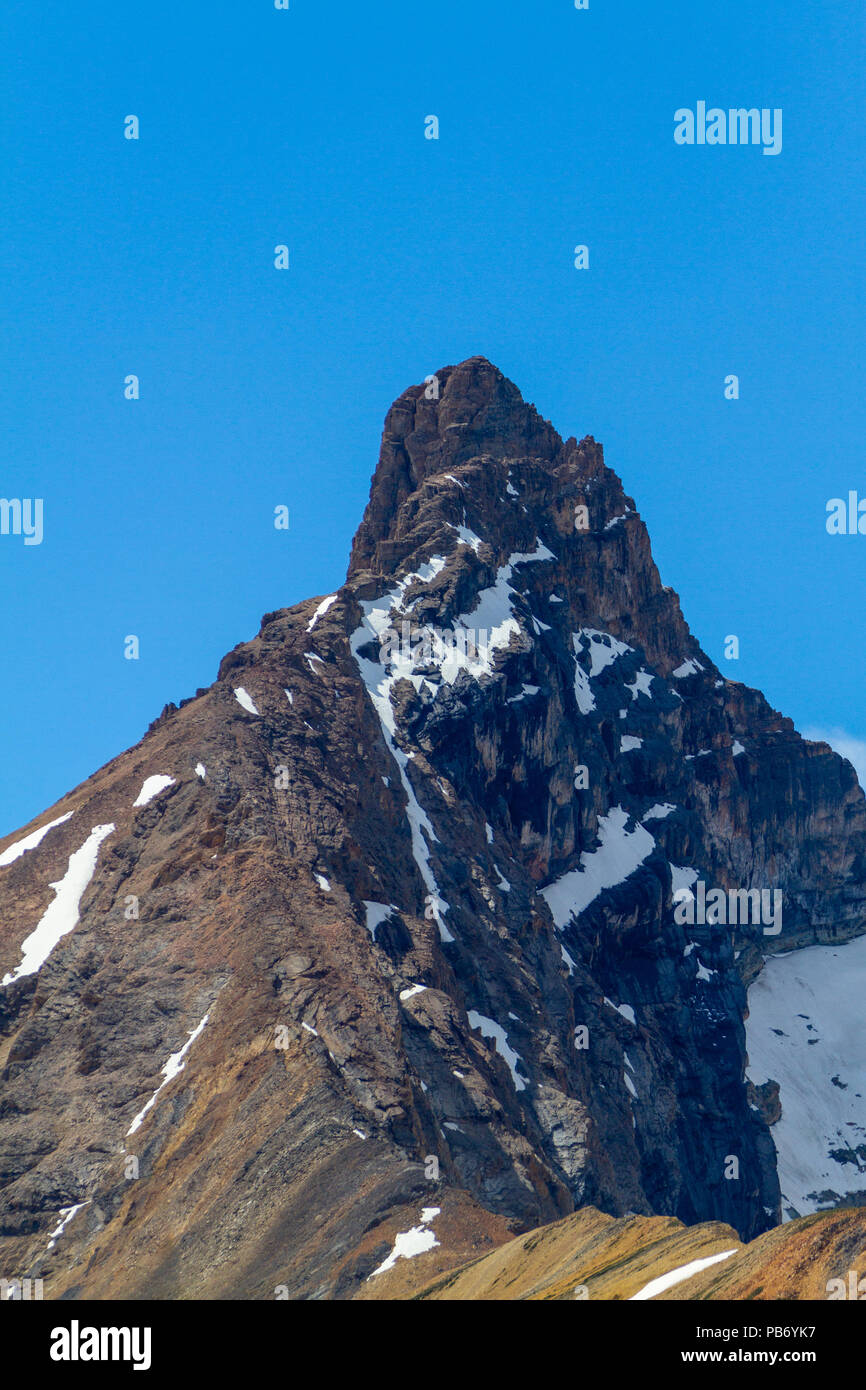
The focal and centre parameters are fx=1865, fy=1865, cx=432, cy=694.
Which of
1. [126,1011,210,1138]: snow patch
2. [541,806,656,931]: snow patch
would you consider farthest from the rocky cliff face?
[541,806,656,931]: snow patch

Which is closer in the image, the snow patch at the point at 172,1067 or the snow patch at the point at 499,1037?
the snow patch at the point at 172,1067

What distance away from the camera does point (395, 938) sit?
366ft

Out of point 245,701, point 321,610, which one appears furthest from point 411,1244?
point 321,610

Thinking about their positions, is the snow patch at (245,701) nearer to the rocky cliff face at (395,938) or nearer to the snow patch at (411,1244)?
the rocky cliff face at (395,938)

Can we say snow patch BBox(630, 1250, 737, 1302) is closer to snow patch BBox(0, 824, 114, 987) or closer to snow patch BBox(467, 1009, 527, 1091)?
snow patch BBox(0, 824, 114, 987)

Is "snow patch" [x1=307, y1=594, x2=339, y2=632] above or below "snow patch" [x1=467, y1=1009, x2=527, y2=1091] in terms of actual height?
above

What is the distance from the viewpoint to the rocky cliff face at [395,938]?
85688 millimetres

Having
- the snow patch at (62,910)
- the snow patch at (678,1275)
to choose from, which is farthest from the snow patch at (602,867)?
the snow patch at (678,1275)

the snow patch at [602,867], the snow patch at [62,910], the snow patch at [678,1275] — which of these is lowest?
the snow patch at [678,1275]

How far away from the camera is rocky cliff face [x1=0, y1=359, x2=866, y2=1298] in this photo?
85.7 meters

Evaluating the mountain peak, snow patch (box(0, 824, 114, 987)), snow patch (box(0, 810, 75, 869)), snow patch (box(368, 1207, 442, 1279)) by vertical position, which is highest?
the mountain peak

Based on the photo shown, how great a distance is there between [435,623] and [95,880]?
1955 inches

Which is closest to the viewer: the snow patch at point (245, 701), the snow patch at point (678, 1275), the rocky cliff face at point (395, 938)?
Result: the snow patch at point (678, 1275)

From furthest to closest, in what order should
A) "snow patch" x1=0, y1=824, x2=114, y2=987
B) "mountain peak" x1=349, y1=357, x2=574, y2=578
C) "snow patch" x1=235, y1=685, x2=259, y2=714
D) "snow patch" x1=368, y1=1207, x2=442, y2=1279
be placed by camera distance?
1. "mountain peak" x1=349, y1=357, x2=574, y2=578
2. "snow patch" x1=235, y1=685, x2=259, y2=714
3. "snow patch" x1=0, y1=824, x2=114, y2=987
4. "snow patch" x1=368, y1=1207, x2=442, y2=1279
